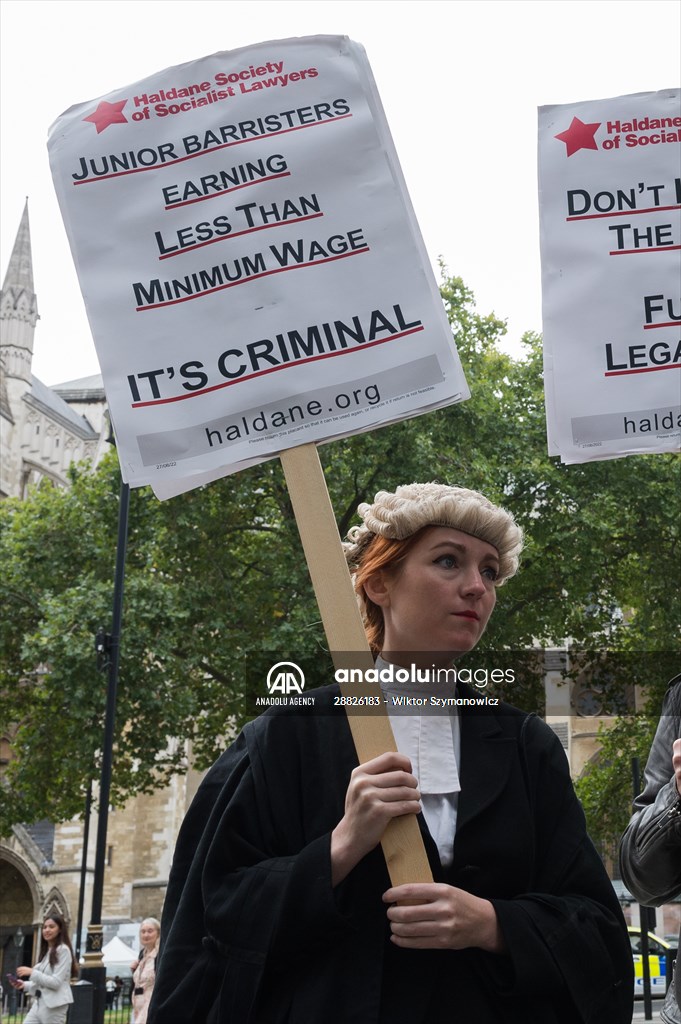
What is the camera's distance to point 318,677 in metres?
21.1

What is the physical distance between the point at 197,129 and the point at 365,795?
162 cm

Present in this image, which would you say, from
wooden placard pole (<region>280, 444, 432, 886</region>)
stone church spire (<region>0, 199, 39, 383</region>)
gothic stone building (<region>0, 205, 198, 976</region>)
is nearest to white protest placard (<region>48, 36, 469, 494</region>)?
wooden placard pole (<region>280, 444, 432, 886</region>)

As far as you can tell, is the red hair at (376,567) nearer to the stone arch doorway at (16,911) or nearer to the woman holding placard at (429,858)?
the woman holding placard at (429,858)

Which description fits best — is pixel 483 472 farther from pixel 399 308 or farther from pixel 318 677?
pixel 399 308

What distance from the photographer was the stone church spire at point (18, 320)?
59188 mm

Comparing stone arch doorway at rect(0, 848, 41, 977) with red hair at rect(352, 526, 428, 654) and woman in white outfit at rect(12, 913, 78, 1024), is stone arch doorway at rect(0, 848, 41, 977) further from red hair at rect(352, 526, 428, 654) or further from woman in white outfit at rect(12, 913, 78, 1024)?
red hair at rect(352, 526, 428, 654)

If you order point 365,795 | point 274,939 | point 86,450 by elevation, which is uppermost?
point 86,450

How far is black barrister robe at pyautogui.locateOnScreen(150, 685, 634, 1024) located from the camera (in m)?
2.40

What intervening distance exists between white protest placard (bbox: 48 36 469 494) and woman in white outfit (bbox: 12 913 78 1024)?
36.2ft

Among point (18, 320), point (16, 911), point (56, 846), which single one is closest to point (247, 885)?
point (56, 846)

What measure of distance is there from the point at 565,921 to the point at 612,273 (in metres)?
1.75

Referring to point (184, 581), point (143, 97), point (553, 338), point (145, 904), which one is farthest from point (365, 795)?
point (145, 904)

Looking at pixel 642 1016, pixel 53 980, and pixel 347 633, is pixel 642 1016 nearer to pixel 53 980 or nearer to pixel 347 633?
pixel 53 980

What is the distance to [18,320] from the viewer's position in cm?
5988
